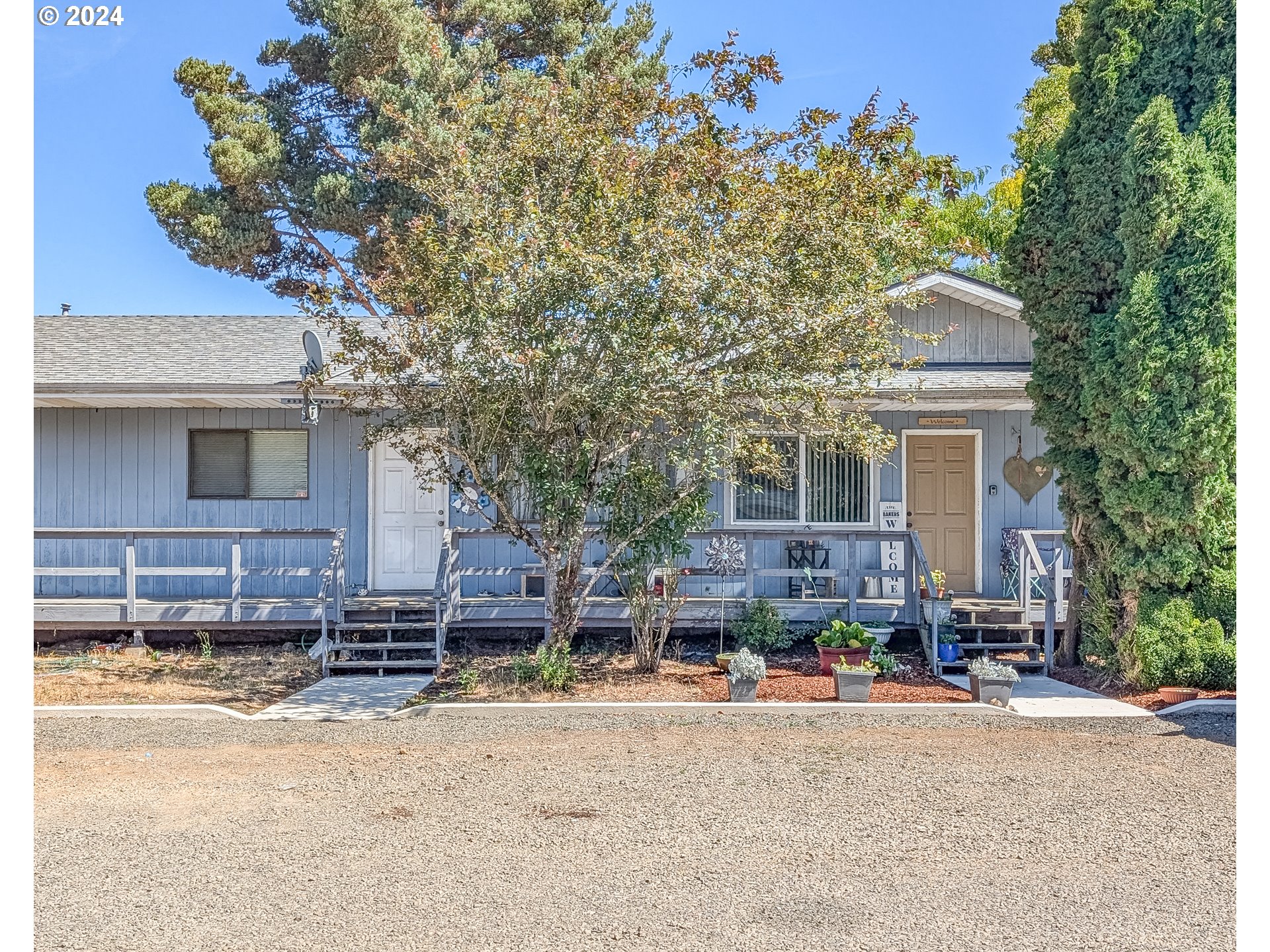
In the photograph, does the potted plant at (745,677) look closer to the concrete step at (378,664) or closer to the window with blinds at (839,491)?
the concrete step at (378,664)

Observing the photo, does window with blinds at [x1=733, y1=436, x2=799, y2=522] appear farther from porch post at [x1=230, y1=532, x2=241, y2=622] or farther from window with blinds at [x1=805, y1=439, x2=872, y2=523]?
porch post at [x1=230, y1=532, x2=241, y2=622]

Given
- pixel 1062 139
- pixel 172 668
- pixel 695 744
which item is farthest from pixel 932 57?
pixel 172 668

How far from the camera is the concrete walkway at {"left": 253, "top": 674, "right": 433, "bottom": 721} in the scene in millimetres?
7176

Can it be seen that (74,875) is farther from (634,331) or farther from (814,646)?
(814,646)

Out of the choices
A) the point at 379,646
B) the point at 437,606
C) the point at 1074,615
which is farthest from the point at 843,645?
the point at 379,646

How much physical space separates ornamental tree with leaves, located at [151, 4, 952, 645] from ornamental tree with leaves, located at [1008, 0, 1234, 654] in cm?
169

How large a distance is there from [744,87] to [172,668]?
25.9 ft

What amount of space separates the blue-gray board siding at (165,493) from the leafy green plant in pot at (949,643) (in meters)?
6.46

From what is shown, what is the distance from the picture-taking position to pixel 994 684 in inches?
297

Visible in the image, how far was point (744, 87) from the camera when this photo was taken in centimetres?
907

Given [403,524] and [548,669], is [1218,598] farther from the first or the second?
[403,524]

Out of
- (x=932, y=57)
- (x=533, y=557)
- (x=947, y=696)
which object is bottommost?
(x=947, y=696)

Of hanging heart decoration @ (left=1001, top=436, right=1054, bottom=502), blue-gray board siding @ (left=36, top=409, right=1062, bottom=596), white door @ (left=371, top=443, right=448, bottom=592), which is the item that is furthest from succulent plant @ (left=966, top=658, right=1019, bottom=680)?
white door @ (left=371, top=443, right=448, bottom=592)

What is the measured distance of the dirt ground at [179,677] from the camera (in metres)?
7.77
